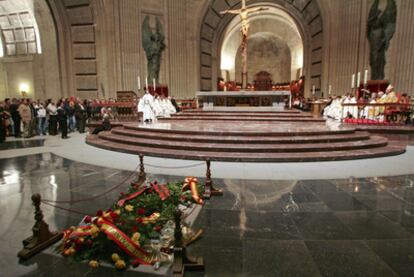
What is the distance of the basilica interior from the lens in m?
2.27

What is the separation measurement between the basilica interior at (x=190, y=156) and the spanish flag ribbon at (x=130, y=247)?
0.05 ft

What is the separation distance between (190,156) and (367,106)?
28.3 ft

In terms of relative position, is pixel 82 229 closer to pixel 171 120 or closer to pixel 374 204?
pixel 374 204

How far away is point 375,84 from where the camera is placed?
12.2 metres

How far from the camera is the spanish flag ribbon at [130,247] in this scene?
7.15ft

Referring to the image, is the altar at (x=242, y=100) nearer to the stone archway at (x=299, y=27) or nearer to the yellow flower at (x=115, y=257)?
the stone archway at (x=299, y=27)

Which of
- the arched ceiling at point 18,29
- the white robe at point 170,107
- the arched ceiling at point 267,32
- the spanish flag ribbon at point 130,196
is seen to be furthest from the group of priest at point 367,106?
the arched ceiling at point 18,29

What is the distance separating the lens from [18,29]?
16.3m

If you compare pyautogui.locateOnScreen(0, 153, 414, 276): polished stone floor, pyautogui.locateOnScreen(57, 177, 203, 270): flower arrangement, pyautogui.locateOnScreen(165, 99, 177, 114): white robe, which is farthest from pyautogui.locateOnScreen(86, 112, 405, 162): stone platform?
pyautogui.locateOnScreen(165, 99, 177, 114): white robe

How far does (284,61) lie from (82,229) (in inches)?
1117

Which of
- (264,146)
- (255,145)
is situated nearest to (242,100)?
(255,145)

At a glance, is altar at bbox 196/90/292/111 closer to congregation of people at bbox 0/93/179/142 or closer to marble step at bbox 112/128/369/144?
congregation of people at bbox 0/93/179/142

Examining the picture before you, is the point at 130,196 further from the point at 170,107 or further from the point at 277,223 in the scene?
the point at 170,107

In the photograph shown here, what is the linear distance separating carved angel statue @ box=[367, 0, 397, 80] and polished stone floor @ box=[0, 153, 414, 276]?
35.2 ft
